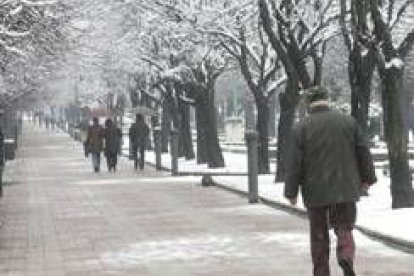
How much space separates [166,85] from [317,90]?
99.2ft

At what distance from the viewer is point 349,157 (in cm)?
859

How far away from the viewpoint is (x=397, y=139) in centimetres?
1523

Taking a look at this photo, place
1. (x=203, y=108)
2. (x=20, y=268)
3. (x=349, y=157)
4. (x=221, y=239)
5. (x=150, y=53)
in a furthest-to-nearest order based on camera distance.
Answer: (x=150, y=53), (x=203, y=108), (x=221, y=239), (x=20, y=268), (x=349, y=157)

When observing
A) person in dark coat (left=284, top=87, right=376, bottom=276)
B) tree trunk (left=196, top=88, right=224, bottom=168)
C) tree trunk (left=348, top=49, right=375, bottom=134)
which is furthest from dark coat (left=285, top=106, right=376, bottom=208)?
tree trunk (left=196, top=88, right=224, bottom=168)

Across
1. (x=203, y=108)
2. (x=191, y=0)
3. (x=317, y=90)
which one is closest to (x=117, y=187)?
(x=191, y=0)

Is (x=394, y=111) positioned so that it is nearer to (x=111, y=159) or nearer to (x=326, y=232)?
(x=326, y=232)

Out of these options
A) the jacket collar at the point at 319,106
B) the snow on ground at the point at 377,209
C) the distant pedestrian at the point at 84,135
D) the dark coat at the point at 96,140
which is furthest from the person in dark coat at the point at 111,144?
the jacket collar at the point at 319,106

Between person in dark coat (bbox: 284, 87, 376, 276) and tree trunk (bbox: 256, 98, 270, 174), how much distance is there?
17613 mm

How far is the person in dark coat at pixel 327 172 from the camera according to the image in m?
8.52

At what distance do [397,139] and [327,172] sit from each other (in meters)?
6.96

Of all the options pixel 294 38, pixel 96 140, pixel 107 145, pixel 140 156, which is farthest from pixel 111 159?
pixel 294 38

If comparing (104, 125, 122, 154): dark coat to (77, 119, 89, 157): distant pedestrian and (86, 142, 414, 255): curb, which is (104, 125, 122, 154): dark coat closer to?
(77, 119, 89, 157): distant pedestrian

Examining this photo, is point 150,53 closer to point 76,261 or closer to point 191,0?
point 191,0

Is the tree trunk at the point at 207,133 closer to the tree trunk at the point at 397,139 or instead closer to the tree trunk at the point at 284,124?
the tree trunk at the point at 284,124
